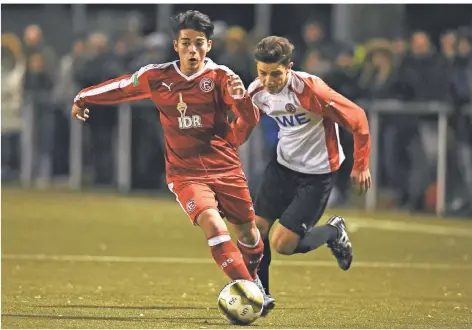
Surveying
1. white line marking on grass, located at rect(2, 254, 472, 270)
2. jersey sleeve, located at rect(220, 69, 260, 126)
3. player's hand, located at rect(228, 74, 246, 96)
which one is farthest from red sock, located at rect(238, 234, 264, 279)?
white line marking on grass, located at rect(2, 254, 472, 270)

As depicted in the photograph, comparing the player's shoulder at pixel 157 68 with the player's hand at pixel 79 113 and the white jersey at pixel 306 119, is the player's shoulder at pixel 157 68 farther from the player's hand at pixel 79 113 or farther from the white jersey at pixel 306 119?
the white jersey at pixel 306 119

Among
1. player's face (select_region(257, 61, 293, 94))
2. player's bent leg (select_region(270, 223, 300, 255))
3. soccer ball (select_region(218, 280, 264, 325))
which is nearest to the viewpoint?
soccer ball (select_region(218, 280, 264, 325))

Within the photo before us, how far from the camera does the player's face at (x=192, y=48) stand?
926cm

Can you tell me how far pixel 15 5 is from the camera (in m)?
23.9

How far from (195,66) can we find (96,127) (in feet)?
37.1

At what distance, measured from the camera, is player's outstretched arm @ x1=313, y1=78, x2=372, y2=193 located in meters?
9.62

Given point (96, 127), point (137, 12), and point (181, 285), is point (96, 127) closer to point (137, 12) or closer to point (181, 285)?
point (137, 12)

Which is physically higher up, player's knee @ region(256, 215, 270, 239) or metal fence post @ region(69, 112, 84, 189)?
player's knee @ region(256, 215, 270, 239)

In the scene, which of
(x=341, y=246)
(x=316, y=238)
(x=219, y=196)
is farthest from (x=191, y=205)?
(x=341, y=246)

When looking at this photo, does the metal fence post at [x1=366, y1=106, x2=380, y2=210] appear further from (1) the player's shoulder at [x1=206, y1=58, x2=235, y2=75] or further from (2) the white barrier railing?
(1) the player's shoulder at [x1=206, y1=58, x2=235, y2=75]

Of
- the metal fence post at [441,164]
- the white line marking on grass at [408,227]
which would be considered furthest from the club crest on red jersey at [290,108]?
the metal fence post at [441,164]

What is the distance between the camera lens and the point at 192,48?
929 cm

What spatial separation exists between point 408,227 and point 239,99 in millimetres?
8191

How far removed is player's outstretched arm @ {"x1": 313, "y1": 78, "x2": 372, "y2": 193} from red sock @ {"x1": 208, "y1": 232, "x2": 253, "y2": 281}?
1063 millimetres
